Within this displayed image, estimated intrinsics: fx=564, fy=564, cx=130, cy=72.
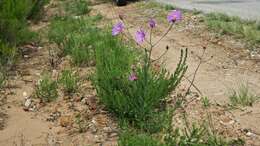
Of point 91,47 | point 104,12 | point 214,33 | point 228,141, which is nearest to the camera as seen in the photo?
point 228,141

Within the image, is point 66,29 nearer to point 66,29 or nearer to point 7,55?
point 66,29

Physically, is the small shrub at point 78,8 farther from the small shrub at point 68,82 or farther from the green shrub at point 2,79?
the small shrub at point 68,82

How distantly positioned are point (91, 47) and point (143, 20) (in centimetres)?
255

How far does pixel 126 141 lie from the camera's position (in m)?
3.60

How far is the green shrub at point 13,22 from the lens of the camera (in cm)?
668

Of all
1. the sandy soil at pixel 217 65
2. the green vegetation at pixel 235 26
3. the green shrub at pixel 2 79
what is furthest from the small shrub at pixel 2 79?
the green vegetation at pixel 235 26

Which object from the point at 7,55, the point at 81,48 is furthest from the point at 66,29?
the point at 7,55

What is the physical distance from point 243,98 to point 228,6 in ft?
18.9

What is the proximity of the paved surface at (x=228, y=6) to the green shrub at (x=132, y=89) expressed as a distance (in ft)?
13.8

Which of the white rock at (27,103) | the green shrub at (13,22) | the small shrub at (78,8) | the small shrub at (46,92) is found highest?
the green shrub at (13,22)

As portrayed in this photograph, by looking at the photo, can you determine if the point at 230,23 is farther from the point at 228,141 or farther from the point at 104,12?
the point at 228,141

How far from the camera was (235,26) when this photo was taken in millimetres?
7438

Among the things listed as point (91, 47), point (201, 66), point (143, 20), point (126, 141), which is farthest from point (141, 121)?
point (143, 20)

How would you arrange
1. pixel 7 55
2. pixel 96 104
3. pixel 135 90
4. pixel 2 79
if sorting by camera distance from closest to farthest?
pixel 135 90 < pixel 96 104 < pixel 2 79 < pixel 7 55
